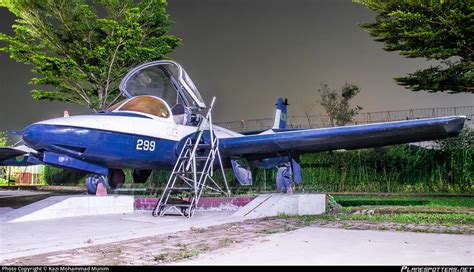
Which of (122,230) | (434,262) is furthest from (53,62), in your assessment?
(434,262)

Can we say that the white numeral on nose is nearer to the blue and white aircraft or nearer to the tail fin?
the blue and white aircraft

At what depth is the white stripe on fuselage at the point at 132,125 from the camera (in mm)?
9930

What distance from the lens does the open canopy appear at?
42.1 ft

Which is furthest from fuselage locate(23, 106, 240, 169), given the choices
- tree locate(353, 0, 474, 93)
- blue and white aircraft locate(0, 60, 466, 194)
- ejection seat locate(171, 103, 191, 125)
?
tree locate(353, 0, 474, 93)

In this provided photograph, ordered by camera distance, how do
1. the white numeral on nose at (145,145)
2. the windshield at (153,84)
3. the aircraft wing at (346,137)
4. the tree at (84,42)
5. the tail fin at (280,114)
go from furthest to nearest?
the tree at (84,42), the tail fin at (280,114), the windshield at (153,84), the white numeral on nose at (145,145), the aircraft wing at (346,137)

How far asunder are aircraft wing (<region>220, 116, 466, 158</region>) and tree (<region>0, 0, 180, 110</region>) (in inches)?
493

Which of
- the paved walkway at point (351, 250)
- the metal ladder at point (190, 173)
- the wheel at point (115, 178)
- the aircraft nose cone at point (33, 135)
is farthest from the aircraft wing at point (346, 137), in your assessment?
the aircraft nose cone at point (33, 135)

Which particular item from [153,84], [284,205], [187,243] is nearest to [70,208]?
[153,84]

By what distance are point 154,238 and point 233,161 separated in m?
6.95

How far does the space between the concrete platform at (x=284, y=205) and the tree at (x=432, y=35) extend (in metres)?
8.14

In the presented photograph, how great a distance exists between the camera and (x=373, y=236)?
6.40m

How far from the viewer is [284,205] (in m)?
10.4

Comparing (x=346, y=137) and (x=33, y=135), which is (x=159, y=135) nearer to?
(x=33, y=135)

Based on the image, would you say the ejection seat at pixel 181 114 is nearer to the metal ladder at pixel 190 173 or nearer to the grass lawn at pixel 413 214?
the metal ladder at pixel 190 173
